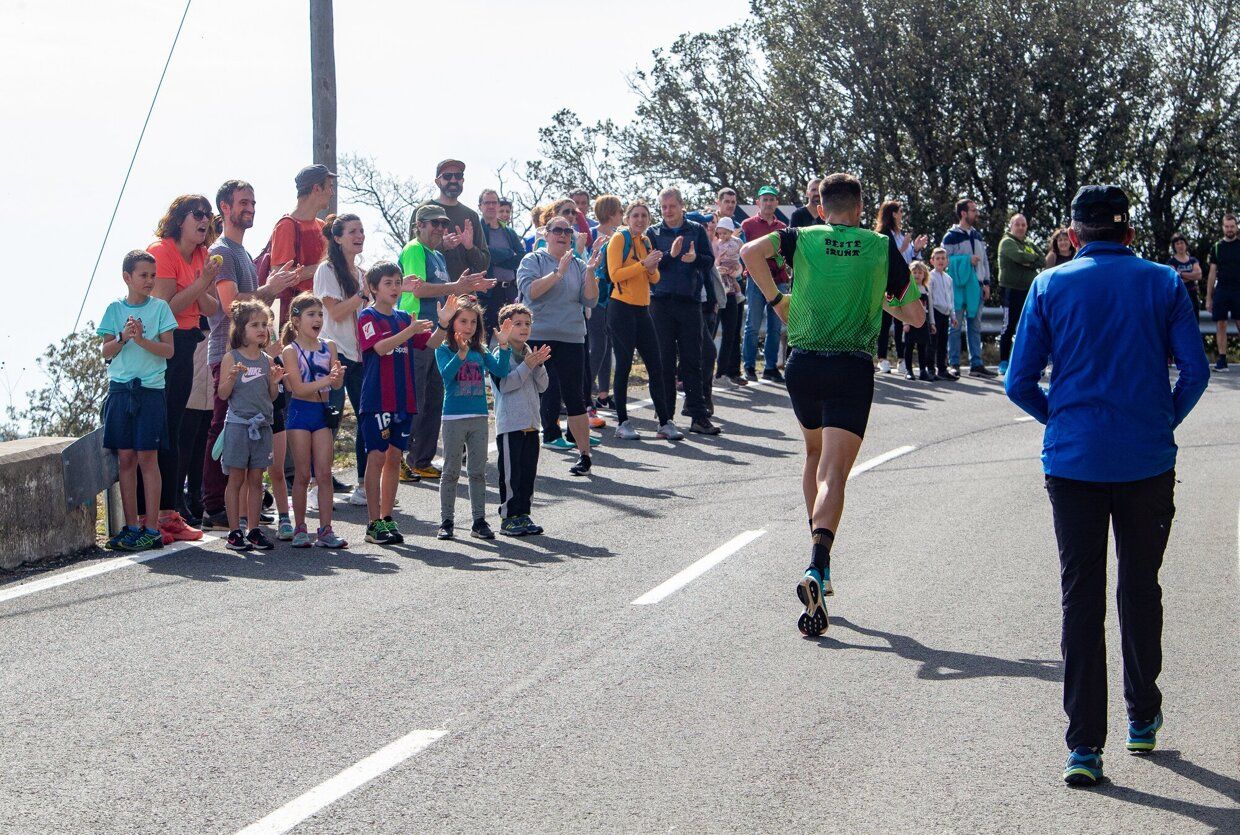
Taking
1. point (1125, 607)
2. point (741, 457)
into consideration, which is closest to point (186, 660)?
point (1125, 607)

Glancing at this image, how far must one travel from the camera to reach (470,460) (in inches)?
418

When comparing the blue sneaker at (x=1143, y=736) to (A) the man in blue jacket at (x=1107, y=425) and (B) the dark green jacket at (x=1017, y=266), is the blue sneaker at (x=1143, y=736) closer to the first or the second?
(A) the man in blue jacket at (x=1107, y=425)

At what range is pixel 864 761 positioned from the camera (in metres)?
5.75

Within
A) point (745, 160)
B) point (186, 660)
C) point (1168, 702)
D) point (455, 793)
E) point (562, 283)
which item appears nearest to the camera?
point (455, 793)

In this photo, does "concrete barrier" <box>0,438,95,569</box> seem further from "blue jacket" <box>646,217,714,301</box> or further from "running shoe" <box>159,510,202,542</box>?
"blue jacket" <box>646,217,714,301</box>

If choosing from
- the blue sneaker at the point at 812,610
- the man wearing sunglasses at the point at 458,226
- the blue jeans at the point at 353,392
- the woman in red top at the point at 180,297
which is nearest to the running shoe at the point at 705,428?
the man wearing sunglasses at the point at 458,226

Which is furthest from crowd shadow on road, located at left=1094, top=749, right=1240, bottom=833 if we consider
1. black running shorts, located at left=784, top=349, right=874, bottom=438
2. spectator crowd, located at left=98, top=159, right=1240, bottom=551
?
spectator crowd, located at left=98, top=159, right=1240, bottom=551

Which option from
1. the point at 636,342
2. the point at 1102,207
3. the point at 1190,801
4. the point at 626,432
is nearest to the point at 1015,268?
the point at 626,432

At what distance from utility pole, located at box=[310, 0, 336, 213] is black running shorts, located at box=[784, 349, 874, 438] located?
7676 mm

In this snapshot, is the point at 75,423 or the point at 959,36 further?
the point at 959,36

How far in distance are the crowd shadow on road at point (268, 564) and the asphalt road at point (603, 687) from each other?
0.03 m

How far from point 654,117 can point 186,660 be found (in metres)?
27.7

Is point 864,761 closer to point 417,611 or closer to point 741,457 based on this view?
point 417,611

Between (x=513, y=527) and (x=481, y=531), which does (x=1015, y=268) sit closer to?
(x=513, y=527)
